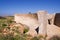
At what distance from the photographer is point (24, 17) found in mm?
12469

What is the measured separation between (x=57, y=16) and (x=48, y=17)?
683mm

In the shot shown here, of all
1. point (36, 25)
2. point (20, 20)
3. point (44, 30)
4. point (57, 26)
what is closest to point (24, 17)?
point (20, 20)

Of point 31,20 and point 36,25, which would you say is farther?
point 31,20

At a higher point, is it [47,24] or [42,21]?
[42,21]

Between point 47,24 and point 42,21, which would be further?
point 42,21

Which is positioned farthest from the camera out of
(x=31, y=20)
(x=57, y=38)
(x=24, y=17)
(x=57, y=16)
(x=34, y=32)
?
(x=24, y=17)

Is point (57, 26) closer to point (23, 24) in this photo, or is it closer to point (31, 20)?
point (31, 20)

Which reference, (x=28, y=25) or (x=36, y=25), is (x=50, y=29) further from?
(x=28, y=25)

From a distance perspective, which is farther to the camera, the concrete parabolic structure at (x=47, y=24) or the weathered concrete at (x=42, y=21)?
the weathered concrete at (x=42, y=21)

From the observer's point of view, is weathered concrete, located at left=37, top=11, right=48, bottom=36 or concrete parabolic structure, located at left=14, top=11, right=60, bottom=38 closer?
concrete parabolic structure, located at left=14, top=11, right=60, bottom=38

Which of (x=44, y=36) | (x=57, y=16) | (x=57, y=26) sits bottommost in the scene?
(x=44, y=36)

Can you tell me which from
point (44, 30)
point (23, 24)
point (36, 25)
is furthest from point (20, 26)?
point (44, 30)

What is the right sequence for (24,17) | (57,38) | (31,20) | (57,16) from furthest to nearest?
1. (24,17)
2. (31,20)
3. (57,16)
4. (57,38)

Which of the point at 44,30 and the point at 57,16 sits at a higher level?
the point at 57,16
